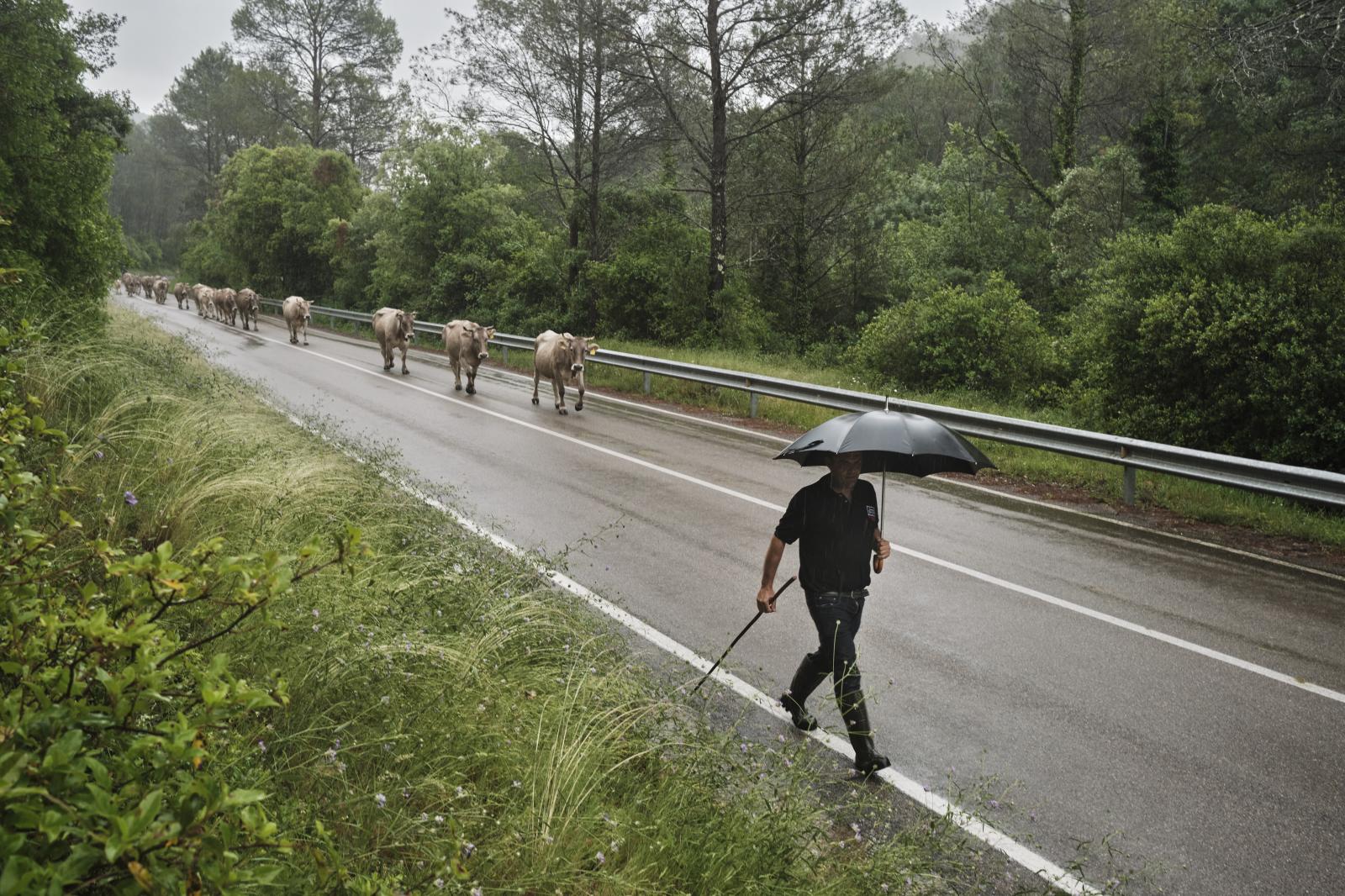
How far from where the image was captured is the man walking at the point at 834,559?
17.1 ft

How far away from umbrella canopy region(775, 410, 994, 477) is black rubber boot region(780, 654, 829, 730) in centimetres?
119

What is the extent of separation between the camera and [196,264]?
57.1 m

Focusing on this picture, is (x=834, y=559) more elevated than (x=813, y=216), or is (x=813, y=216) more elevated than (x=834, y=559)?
(x=813, y=216)

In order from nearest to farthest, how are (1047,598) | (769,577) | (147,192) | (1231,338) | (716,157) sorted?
→ (769,577)
(1047,598)
(1231,338)
(716,157)
(147,192)

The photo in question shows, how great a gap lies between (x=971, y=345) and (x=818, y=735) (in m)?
14.0

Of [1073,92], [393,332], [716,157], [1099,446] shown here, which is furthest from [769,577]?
[1073,92]

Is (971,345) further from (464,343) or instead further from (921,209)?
(921,209)

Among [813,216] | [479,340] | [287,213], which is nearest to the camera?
[479,340]

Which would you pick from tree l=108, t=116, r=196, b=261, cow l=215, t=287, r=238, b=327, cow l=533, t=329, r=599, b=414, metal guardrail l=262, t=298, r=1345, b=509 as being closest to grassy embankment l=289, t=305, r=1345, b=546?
metal guardrail l=262, t=298, r=1345, b=509

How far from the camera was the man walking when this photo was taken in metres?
5.23

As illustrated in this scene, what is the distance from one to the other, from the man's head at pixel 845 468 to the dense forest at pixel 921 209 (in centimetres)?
856

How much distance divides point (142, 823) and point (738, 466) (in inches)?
427

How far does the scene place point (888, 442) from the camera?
16.3ft

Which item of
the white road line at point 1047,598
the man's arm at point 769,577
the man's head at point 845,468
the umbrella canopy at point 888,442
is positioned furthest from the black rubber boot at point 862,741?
the white road line at point 1047,598
